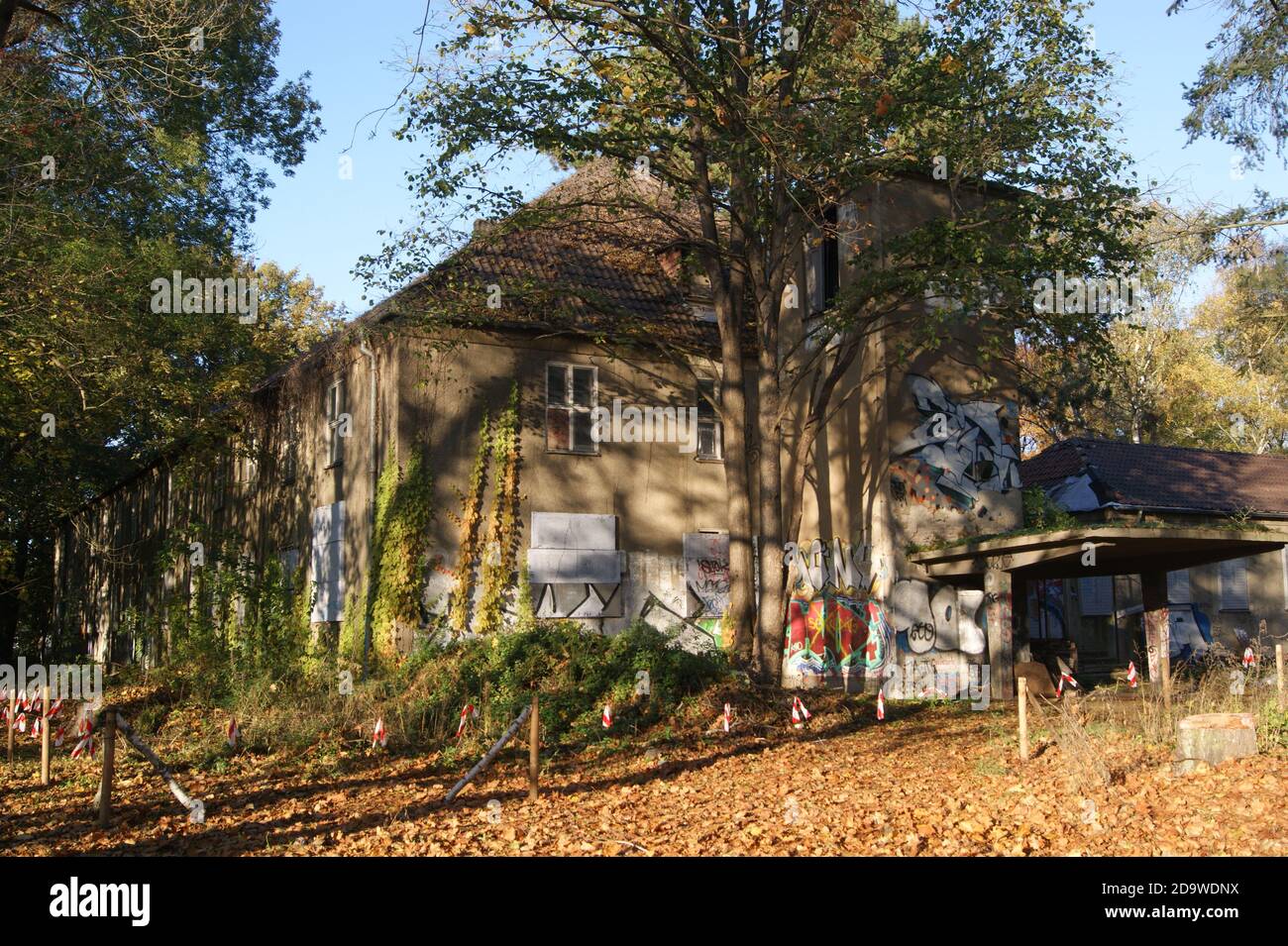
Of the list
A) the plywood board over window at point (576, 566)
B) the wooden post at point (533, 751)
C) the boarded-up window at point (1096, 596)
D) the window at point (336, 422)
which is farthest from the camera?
the boarded-up window at point (1096, 596)

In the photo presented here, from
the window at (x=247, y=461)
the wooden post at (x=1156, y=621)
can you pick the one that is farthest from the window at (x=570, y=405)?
the wooden post at (x=1156, y=621)

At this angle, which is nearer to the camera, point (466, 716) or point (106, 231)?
point (466, 716)

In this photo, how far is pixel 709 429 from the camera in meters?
22.1

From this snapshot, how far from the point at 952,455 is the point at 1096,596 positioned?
9287 mm

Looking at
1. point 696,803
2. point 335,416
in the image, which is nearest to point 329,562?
point 335,416

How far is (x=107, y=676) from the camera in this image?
77.0 feet

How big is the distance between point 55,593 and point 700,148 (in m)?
33.1

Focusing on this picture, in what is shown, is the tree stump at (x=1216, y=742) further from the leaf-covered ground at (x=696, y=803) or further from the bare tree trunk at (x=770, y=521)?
the bare tree trunk at (x=770, y=521)

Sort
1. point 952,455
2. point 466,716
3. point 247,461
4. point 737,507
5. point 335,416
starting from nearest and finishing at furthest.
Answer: point 466,716
point 737,507
point 952,455
point 335,416
point 247,461

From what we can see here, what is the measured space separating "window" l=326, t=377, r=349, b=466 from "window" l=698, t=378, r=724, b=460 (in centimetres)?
661

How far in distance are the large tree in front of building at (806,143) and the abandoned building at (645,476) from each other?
2027mm

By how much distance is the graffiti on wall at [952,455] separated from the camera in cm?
2070

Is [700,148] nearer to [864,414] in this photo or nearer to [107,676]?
[864,414]

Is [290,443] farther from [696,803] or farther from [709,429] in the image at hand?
[696,803]
